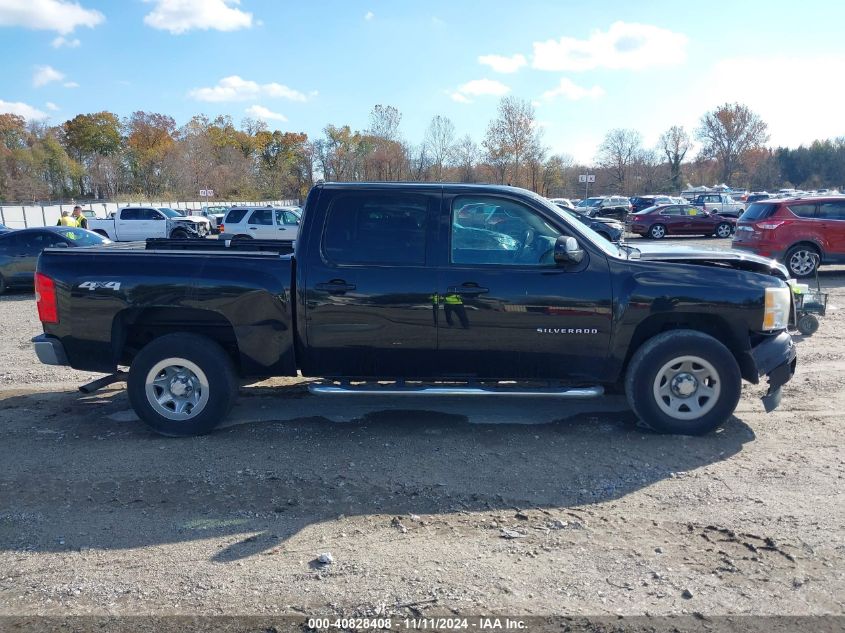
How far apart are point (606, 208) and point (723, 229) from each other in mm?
7434

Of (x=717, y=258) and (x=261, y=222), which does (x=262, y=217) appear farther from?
(x=717, y=258)

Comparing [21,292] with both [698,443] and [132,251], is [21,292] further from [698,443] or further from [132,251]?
[698,443]

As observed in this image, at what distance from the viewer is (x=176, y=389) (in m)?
5.44

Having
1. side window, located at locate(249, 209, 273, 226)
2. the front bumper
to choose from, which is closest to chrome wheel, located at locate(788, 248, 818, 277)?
the front bumper

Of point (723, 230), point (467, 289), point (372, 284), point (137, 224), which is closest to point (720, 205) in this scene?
point (723, 230)

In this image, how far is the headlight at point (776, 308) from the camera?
17.0 feet

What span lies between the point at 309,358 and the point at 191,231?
2536 centimetres

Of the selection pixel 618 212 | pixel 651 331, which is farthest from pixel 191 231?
pixel 651 331

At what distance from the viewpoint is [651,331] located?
538cm

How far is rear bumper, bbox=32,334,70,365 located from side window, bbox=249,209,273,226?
1981 centimetres

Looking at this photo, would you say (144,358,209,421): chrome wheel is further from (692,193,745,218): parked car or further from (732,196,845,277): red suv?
(692,193,745,218): parked car

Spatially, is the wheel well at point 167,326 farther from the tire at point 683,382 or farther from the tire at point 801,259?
the tire at point 801,259

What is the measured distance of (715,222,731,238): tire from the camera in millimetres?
29734

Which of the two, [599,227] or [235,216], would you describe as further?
[235,216]
